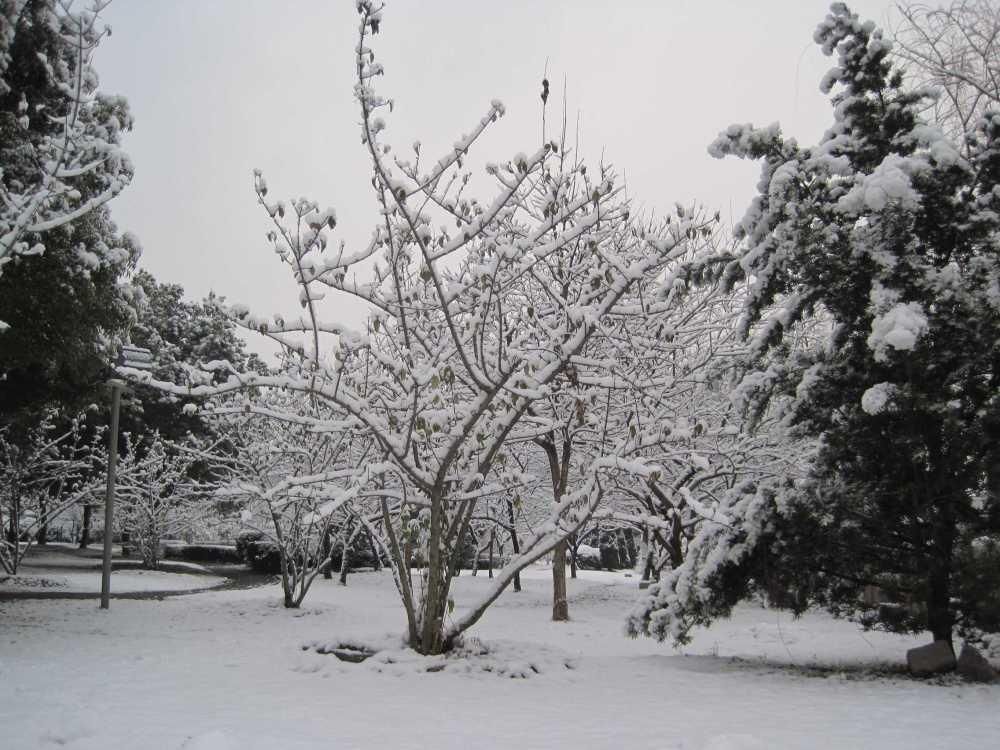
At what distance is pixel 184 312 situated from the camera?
2919 cm

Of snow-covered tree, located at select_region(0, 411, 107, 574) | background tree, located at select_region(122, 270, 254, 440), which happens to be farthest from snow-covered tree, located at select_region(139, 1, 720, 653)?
background tree, located at select_region(122, 270, 254, 440)

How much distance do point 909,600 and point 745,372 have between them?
2.34m

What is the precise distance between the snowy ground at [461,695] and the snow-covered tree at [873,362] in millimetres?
849

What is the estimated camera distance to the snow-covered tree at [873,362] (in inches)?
230

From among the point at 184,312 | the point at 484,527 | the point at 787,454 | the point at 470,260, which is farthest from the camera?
the point at 184,312

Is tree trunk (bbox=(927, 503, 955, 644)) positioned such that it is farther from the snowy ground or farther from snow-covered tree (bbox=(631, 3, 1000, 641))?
the snowy ground

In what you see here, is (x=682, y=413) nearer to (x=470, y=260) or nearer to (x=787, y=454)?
(x=787, y=454)

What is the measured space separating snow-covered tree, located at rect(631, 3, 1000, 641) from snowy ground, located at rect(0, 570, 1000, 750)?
0.85 m

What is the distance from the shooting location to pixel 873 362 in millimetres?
6258

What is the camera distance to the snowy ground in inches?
162

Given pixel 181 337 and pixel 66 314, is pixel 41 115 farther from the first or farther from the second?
pixel 181 337

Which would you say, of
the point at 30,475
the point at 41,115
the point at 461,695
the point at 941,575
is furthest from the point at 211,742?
the point at 30,475

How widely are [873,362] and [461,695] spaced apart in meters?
4.21

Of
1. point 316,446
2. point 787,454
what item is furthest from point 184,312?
point 787,454
